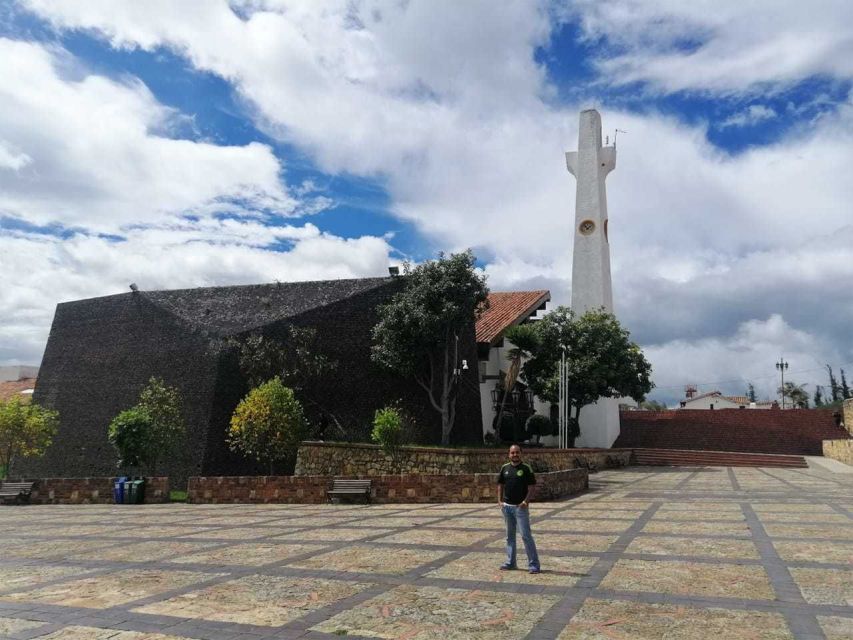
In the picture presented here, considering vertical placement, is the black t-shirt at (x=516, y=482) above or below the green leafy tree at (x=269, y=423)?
below

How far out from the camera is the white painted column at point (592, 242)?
3116 cm

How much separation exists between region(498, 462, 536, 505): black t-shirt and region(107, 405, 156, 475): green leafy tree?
1455 cm

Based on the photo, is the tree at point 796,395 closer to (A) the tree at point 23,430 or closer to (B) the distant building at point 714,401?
(B) the distant building at point 714,401

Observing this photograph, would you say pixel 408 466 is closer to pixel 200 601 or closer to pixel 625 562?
pixel 625 562

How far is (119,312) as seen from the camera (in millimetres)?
23516

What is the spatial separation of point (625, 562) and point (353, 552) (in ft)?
10.5

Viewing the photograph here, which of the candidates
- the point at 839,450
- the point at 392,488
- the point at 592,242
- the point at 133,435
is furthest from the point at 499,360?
the point at 133,435

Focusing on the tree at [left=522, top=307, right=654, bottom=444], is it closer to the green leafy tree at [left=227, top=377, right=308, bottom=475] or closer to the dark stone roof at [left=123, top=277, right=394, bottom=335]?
the dark stone roof at [left=123, top=277, right=394, bottom=335]

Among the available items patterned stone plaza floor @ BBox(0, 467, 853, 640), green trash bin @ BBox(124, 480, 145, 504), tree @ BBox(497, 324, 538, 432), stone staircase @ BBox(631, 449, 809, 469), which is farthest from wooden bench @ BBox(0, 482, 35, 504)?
stone staircase @ BBox(631, 449, 809, 469)

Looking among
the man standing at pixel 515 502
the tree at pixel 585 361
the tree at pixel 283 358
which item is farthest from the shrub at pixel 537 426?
the man standing at pixel 515 502

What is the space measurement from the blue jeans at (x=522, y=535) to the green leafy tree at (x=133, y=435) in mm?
14654

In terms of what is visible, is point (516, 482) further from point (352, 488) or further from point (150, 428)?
point (150, 428)

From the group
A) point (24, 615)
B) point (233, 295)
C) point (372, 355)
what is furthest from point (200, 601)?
point (233, 295)

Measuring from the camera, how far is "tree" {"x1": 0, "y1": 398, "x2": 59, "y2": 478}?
2036 centimetres
